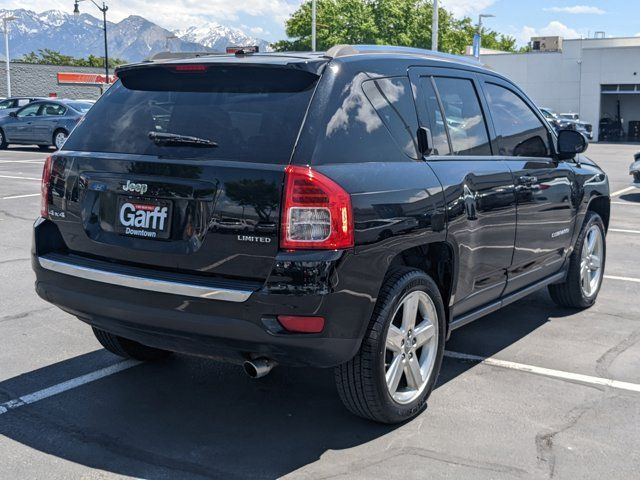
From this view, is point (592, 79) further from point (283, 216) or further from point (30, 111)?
point (283, 216)

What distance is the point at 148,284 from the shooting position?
12.5 feet

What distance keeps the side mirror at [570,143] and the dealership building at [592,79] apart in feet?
142

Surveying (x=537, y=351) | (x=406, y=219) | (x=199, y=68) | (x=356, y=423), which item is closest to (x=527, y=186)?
(x=537, y=351)

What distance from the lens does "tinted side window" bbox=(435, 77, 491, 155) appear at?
15.6 ft

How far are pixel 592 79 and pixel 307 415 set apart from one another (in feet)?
163

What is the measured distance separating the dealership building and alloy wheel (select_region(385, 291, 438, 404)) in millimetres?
45171

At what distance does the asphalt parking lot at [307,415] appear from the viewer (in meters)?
3.74

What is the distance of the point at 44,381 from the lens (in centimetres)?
481

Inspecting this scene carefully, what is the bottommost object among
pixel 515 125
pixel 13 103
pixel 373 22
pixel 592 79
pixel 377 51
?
pixel 515 125

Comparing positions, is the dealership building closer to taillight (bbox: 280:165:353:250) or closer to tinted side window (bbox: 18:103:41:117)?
tinted side window (bbox: 18:103:41:117)

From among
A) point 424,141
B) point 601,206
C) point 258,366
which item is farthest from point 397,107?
point 601,206

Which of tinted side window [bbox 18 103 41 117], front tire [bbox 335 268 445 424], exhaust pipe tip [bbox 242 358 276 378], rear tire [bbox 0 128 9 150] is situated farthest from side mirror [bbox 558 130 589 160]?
rear tire [bbox 0 128 9 150]

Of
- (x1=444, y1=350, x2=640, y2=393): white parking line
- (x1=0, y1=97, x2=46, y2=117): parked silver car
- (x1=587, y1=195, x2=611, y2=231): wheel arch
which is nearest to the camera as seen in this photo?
(x1=444, y1=350, x2=640, y2=393): white parking line

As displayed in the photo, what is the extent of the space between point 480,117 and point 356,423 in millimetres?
2106
